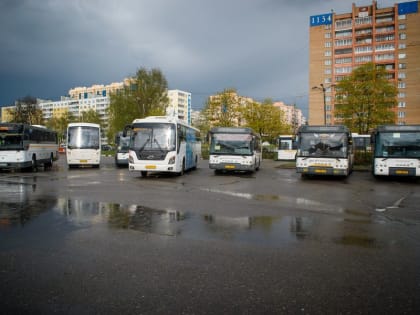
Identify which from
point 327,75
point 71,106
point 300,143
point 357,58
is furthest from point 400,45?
point 71,106

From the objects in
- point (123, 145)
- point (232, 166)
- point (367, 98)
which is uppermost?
point (367, 98)

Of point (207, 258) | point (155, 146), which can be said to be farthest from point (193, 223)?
point (155, 146)

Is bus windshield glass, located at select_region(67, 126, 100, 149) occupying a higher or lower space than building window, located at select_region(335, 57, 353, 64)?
lower

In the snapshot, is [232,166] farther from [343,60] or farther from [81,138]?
[343,60]

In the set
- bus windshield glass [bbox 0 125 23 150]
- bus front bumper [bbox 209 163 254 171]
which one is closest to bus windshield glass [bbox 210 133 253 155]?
bus front bumper [bbox 209 163 254 171]

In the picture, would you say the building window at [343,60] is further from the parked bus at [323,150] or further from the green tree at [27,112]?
the parked bus at [323,150]

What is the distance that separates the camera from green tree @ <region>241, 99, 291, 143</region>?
188 feet

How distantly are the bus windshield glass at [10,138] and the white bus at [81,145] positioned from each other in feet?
13.4

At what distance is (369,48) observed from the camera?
3430 inches

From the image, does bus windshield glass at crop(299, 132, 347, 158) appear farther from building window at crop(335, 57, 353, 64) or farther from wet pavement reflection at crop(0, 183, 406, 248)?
building window at crop(335, 57, 353, 64)

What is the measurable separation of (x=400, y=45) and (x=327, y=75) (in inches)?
702

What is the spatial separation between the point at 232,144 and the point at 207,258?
50.7ft

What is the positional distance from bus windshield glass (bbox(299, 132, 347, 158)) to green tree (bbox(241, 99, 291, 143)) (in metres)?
37.9

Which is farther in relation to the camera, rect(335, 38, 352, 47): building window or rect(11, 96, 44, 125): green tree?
rect(335, 38, 352, 47): building window
